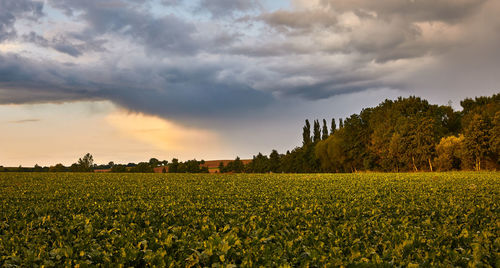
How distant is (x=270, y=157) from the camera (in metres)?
146

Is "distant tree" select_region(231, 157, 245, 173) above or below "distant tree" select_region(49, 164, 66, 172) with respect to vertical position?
below

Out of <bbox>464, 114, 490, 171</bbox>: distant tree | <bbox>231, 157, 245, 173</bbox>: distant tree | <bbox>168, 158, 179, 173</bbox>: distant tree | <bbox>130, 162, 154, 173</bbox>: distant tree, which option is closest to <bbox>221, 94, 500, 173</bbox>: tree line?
<bbox>464, 114, 490, 171</bbox>: distant tree

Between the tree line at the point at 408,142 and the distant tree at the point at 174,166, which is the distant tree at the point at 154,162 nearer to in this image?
the tree line at the point at 408,142

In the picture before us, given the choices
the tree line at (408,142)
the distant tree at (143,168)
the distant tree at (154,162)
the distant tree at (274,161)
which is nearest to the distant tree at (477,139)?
the tree line at (408,142)

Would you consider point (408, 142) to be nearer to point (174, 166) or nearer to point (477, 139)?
point (477, 139)

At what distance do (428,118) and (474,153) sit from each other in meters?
15.1

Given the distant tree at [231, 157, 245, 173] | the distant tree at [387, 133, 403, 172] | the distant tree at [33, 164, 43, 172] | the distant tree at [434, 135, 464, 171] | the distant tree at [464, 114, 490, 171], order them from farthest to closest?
the distant tree at [231, 157, 245, 173]
the distant tree at [33, 164, 43, 172]
the distant tree at [387, 133, 403, 172]
the distant tree at [434, 135, 464, 171]
the distant tree at [464, 114, 490, 171]

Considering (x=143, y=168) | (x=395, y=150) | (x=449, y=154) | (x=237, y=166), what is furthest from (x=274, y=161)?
(x=449, y=154)

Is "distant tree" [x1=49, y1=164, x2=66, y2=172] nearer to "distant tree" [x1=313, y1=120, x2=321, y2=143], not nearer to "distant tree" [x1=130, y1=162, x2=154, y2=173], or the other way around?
"distant tree" [x1=130, y1=162, x2=154, y2=173]

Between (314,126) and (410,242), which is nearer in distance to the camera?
(410,242)

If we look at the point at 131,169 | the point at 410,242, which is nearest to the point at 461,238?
the point at 410,242

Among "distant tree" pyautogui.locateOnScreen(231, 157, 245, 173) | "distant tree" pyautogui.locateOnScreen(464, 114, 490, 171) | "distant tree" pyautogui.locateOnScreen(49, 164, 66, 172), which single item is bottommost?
"distant tree" pyautogui.locateOnScreen(231, 157, 245, 173)

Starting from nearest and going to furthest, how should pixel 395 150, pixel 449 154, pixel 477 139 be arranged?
pixel 477 139 < pixel 449 154 < pixel 395 150

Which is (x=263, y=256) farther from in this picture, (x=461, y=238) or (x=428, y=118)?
(x=428, y=118)
